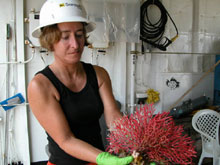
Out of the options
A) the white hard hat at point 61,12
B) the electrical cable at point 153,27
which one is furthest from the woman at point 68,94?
the electrical cable at point 153,27

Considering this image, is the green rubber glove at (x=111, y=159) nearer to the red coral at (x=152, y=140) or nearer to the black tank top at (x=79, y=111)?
the red coral at (x=152, y=140)

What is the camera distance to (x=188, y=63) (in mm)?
2865

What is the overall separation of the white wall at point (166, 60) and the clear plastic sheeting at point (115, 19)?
200mm

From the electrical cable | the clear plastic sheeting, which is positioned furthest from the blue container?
the clear plastic sheeting

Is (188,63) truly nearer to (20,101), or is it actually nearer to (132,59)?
(132,59)

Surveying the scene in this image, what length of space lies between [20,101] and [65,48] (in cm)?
147

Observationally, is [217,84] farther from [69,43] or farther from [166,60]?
[69,43]

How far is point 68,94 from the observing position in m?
0.83

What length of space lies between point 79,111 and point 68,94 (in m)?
0.09

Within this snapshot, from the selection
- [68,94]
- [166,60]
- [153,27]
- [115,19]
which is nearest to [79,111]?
[68,94]

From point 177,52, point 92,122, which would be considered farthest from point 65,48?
point 177,52

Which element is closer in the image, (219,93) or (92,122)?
(92,122)

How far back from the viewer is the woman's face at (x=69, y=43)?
2.58 ft

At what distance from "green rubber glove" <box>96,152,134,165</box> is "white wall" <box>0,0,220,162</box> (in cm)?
163
